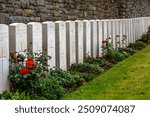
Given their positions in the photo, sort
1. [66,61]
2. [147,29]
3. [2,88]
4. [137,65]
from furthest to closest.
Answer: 1. [147,29]
2. [137,65]
3. [66,61]
4. [2,88]

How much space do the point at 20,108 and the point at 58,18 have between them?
7414 mm

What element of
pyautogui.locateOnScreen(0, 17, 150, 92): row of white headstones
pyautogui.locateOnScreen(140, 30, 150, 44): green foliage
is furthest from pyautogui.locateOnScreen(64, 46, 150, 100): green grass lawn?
pyautogui.locateOnScreen(140, 30, 150, 44): green foliage

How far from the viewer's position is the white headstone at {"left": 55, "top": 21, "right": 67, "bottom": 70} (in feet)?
29.8

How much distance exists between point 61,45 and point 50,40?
1.93ft

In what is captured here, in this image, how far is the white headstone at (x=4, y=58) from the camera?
6.84 meters

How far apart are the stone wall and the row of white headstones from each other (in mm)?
990

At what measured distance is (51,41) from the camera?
343 inches

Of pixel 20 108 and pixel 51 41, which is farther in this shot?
pixel 51 41

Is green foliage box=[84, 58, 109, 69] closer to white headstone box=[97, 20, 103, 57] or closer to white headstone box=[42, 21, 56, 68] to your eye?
white headstone box=[97, 20, 103, 57]

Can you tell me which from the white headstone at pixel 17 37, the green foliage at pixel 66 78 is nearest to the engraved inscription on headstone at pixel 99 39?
the green foliage at pixel 66 78

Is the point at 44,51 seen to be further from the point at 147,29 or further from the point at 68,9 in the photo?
the point at 147,29

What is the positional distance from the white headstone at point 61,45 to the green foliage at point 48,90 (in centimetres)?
174

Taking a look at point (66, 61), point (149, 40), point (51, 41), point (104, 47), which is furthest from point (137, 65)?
point (149, 40)

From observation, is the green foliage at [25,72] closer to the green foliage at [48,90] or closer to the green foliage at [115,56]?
the green foliage at [48,90]
